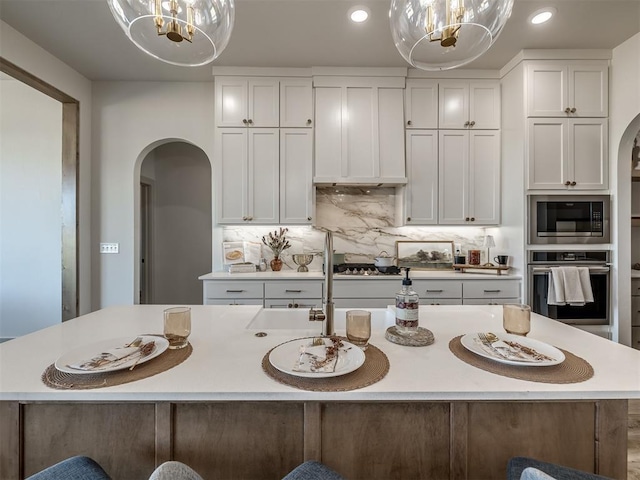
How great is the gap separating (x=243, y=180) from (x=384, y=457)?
2.61 metres

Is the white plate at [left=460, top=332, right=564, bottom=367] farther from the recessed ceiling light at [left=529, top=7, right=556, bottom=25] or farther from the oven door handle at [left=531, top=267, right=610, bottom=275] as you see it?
the recessed ceiling light at [left=529, top=7, right=556, bottom=25]

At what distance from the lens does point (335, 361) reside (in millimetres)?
892

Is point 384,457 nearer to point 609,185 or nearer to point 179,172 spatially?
point 609,185

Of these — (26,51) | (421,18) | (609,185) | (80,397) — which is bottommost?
(80,397)

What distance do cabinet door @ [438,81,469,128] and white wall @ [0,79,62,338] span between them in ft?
14.3

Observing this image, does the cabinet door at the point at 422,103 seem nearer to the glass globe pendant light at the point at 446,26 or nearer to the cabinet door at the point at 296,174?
the cabinet door at the point at 296,174

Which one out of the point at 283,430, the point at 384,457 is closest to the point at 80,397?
the point at 283,430

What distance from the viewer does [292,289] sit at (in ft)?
8.87

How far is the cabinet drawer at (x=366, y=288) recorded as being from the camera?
8.82ft

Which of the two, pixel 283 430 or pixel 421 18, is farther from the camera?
pixel 421 18

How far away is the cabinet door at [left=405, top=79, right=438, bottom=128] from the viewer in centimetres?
293

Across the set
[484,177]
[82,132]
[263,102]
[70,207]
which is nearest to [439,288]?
[484,177]

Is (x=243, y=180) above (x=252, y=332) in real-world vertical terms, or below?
above

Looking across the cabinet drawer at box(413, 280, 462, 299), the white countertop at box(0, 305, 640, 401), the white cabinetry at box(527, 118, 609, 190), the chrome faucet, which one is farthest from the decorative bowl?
the white cabinetry at box(527, 118, 609, 190)
